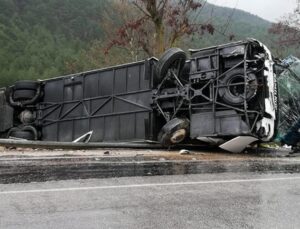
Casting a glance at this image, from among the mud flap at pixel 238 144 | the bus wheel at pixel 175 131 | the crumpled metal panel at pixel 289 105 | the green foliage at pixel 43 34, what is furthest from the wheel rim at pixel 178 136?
the green foliage at pixel 43 34

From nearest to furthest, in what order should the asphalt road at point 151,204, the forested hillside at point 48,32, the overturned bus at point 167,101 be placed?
the asphalt road at point 151,204 → the overturned bus at point 167,101 → the forested hillside at point 48,32

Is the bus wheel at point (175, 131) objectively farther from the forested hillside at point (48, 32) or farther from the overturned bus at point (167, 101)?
the forested hillside at point (48, 32)

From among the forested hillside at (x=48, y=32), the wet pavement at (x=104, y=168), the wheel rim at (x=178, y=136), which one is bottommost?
the wet pavement at (x=104, y=168)

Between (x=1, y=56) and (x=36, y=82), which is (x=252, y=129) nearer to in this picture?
(x=36, y=82)

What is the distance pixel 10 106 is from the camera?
1435 centimetres

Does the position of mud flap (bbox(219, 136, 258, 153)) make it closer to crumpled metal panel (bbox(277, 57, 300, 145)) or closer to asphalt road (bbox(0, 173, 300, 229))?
crumpled metal panel (bbox(277, 57, 300, 145))

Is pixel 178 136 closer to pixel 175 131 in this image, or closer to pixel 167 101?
pixel 175 131

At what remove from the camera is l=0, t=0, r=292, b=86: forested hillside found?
169 feet

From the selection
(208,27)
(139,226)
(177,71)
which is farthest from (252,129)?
(208,27)

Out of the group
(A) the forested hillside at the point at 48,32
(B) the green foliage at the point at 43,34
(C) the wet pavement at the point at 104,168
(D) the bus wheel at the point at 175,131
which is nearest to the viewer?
(C) the wet pavement at the point at 104,168

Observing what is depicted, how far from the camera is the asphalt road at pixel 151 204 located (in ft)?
11.8

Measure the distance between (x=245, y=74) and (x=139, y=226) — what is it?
6994 mm

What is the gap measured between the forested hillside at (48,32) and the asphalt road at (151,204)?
35512 millimetres

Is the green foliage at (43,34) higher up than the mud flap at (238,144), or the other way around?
the green foliage at (43,34)
